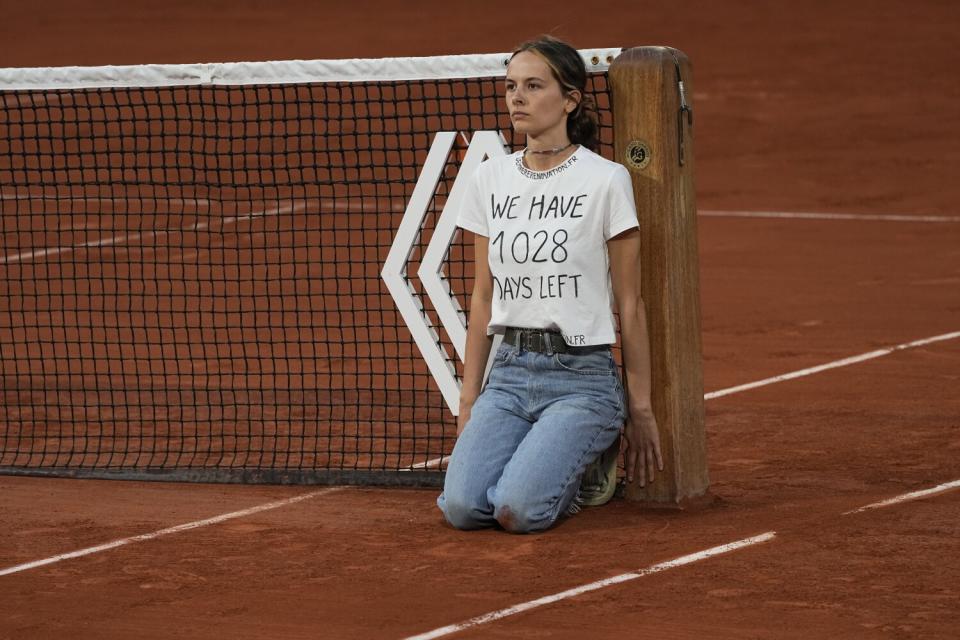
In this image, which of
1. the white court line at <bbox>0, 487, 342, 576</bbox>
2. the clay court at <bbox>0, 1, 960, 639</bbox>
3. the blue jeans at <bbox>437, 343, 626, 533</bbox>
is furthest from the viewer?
the blue jeans at <bbox>437, 343, 626, 533</bbox>

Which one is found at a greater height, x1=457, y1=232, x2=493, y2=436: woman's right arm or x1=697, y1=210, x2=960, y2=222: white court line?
x1=697, y1=210, x2=960, y2=222: white court line

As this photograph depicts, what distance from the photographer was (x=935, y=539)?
6.18 m

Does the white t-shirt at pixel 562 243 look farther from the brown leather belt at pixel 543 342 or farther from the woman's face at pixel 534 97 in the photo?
the woman's face at pixel 534 97

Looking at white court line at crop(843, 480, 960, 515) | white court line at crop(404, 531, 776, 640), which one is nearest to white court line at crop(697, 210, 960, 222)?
white court line at crop(843, 480, 960, 515)

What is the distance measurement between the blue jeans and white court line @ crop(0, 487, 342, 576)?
34.0 inches

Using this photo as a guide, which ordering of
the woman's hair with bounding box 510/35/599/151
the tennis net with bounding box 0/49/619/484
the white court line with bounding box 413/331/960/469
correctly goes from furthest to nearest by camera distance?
the white court line with bounding box 413/331/960/469, the tennis net with bounding box 0/49/619/484, the woman's hair with bounding box 510/35/599/151

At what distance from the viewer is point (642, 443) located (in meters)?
6.66

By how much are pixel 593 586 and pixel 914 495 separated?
188 cm

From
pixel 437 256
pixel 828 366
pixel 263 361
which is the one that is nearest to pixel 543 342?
pixel 437 256

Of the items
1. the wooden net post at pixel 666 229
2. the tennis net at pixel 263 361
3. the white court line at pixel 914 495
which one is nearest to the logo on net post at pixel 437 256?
the tennis net at pixel 263 361

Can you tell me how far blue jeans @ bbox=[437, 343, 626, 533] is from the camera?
6359 mm

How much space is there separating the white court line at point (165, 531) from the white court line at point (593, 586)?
5.67 feet

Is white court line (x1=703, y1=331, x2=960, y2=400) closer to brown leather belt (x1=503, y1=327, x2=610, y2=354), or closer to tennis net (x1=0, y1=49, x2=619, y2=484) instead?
tennis net (x1=0, y1=49, x2=619, y2=484)

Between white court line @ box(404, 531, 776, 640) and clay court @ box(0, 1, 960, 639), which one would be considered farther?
clay court @ box(0, 1, 960, 639)
